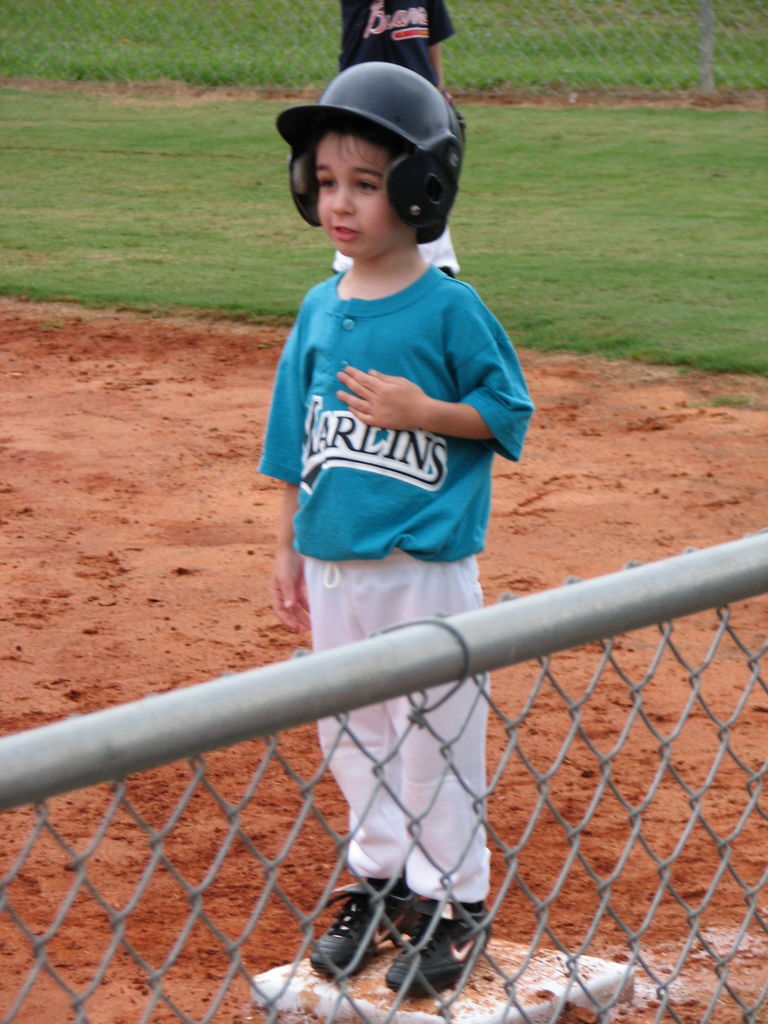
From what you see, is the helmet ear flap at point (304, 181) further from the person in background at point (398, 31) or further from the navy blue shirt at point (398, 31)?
the navy blue shirt at point (398, 31)

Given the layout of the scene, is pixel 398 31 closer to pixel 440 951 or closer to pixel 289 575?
pixel 289 575

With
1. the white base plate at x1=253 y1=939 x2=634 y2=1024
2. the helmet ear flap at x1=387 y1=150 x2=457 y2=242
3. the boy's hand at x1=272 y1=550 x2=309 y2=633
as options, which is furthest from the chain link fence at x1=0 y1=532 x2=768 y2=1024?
the helmet ear flap at x1=387 y1=150 x2=457 y2=242

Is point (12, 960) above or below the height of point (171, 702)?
below

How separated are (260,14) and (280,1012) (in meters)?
14.0

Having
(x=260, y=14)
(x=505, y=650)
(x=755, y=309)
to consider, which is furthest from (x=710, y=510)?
(x=260, y=14)

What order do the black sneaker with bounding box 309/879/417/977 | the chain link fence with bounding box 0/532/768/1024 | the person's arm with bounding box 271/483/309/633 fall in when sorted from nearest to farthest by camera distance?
the chain link fence with bounding box 0/532/768/1024
the black sneaker with bounding box 309/879/417/977
the person's arm with bounding box 271/483/309/633

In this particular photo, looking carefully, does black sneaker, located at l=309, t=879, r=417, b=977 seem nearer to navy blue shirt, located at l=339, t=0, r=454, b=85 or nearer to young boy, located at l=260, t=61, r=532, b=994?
young boy, located at l=260, t=61, r=532, b=994

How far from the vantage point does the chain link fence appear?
A: 4.78 feet

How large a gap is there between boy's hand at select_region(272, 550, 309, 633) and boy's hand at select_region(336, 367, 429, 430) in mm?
395

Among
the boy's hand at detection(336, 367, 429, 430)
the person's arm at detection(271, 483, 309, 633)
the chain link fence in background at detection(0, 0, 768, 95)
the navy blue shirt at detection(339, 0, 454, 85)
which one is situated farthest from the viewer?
the chain link fence in background at detection(0, 0, 768, 95)

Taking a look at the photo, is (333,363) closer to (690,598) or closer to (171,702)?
(690,598)

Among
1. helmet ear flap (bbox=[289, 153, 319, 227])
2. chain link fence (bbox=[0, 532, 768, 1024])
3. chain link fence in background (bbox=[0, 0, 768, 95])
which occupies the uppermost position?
Result: helmet ear flap (bbox=[289, 153, 319, 227])

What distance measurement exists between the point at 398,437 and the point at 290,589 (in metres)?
0.42

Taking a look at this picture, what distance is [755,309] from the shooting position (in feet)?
23.8
